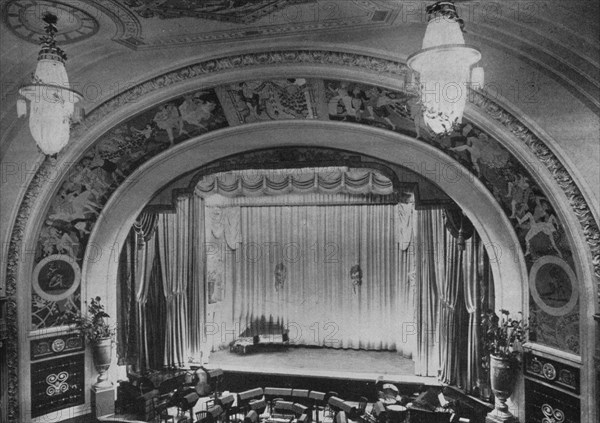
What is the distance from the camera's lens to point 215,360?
13.0m

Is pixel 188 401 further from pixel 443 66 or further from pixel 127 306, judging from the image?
pixel 443 66

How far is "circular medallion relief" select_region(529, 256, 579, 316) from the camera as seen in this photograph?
286 inches

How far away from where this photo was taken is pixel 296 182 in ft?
39.0

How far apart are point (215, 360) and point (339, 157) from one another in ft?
22.1

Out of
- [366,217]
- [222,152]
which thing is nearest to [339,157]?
[222,152]

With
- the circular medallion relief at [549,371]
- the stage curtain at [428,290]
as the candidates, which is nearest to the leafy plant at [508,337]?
the circular medallion relief at [549,371]

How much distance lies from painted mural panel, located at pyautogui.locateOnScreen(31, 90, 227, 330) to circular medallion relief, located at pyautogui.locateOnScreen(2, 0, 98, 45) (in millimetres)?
2174

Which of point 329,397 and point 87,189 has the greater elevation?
point 87,189

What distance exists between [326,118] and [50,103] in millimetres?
4516

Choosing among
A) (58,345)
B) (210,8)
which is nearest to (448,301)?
(58,345)

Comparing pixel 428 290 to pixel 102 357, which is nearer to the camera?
pixel 102 357

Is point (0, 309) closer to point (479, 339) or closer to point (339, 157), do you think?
point (339, 157)

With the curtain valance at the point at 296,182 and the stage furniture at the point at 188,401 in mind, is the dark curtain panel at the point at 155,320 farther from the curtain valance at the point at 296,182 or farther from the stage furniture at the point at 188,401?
the stage furniture at the point at 188,401

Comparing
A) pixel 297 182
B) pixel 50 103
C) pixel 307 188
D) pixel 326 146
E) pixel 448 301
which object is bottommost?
pixel 448 301
